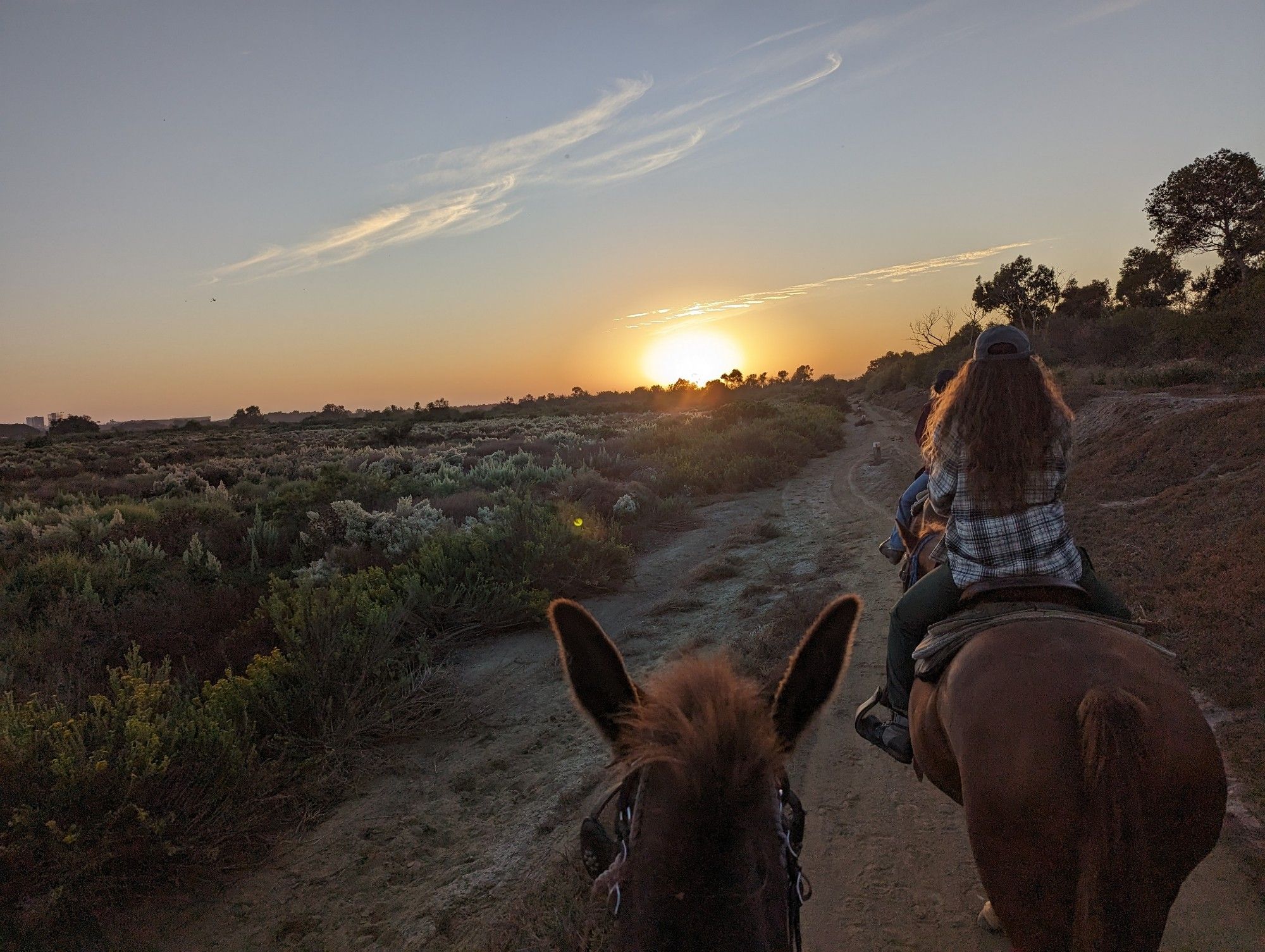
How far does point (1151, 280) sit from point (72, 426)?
88.2 metres

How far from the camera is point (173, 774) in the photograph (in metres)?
3.96

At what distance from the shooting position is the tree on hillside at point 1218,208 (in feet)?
89.4

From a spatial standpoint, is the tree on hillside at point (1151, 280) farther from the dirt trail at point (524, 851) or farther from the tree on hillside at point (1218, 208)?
the dirt trail at point (524, 851)

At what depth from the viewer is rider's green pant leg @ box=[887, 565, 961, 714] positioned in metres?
3.13

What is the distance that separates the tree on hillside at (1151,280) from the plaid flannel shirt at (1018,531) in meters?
45.5

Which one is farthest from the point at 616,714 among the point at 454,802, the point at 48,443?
the point at 48,443

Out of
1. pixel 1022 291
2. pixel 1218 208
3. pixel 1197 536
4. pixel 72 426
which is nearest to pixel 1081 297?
pixel 1022 291

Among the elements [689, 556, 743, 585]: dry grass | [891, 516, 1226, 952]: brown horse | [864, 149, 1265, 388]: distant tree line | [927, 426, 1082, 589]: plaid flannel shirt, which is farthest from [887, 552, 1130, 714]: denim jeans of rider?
[864, 149, 1265, 388]: distant tree line

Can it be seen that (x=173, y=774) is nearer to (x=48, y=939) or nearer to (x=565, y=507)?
(x=48, y=939)

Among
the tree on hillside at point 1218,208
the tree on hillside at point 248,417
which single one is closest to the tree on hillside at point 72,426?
the tree on hillside at point 248,417

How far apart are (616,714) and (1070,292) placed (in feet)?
221

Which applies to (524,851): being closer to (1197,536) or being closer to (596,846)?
(596,846)

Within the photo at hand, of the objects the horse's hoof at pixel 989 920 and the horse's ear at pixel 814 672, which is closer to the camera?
the horse's ear at pixel 814 672

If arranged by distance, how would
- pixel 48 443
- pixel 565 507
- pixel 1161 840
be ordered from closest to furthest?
pixel 1161 840 → pixel 565 507 → pixel 48 443
